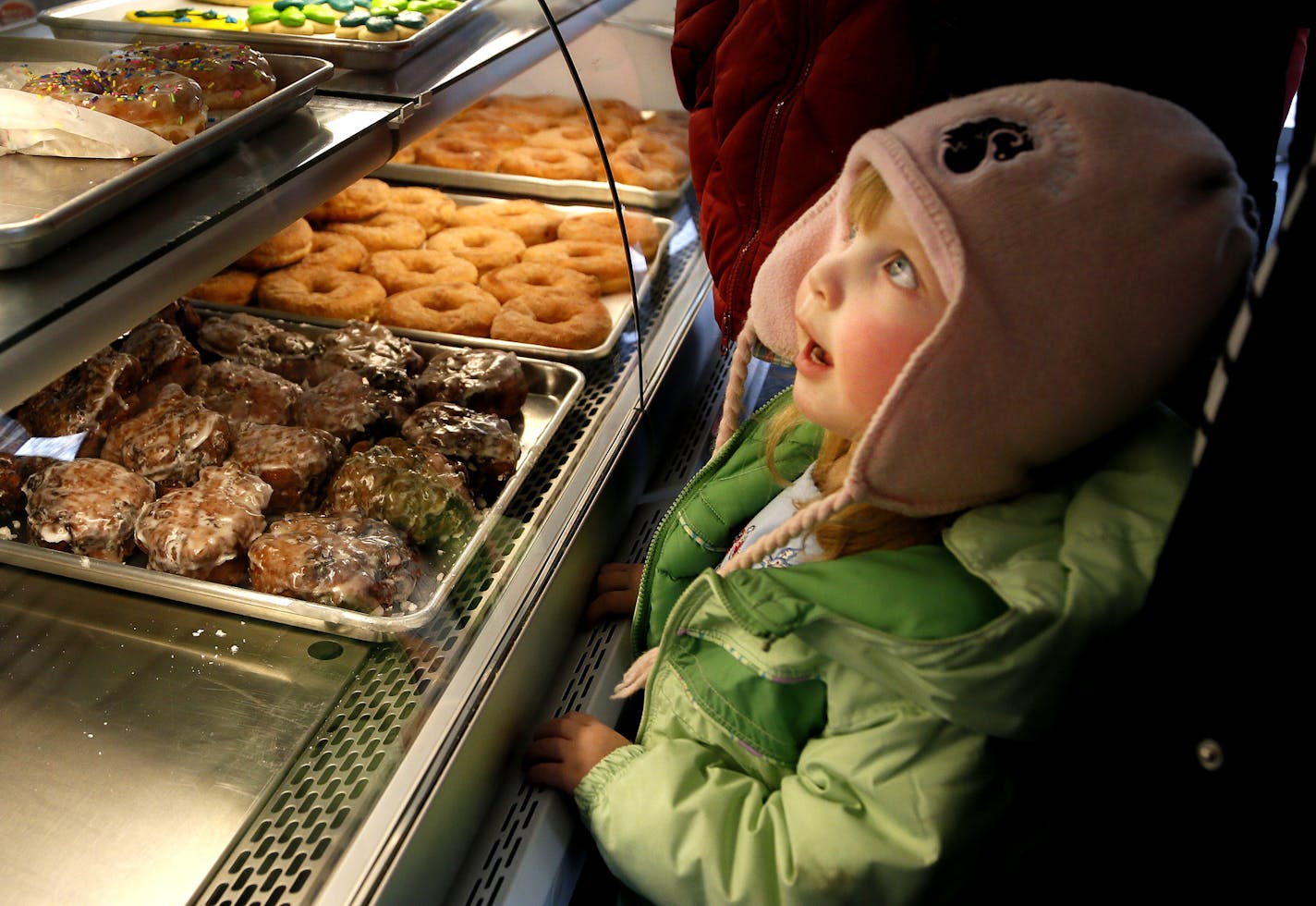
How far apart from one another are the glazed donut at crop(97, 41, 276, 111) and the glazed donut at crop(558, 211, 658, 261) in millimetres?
931

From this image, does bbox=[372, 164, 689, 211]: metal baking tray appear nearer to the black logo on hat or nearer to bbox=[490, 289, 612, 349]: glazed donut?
bbox=[490, 289, 612, 349]: glazed donut

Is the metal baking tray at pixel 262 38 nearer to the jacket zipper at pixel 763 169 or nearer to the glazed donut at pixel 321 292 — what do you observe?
the glazed donut at pixel 321 292

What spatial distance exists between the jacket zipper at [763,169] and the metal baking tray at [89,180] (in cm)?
75

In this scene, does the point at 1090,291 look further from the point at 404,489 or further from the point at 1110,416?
the point at 404,489

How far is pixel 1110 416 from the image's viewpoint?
0.98 metres

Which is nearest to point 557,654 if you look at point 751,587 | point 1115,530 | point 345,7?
point 751,587

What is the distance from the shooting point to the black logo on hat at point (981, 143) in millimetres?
923

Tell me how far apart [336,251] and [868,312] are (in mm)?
1715

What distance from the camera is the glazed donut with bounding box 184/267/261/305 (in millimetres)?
2213

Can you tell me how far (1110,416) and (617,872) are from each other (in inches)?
34.5

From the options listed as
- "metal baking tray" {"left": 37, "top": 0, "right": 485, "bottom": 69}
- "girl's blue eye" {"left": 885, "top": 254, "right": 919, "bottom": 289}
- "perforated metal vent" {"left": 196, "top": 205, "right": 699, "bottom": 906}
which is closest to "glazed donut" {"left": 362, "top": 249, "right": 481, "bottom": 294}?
"metal baking tray" {"left": 37, "top": 0, "right": 485, "bottom": 69}

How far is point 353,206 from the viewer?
2.52m

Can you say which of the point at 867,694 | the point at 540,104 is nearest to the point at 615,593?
the point at 867,694

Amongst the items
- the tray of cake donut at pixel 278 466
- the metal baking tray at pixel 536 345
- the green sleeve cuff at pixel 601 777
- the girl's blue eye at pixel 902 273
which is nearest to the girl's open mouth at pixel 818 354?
the girl's blue eye at pixel 902 273
